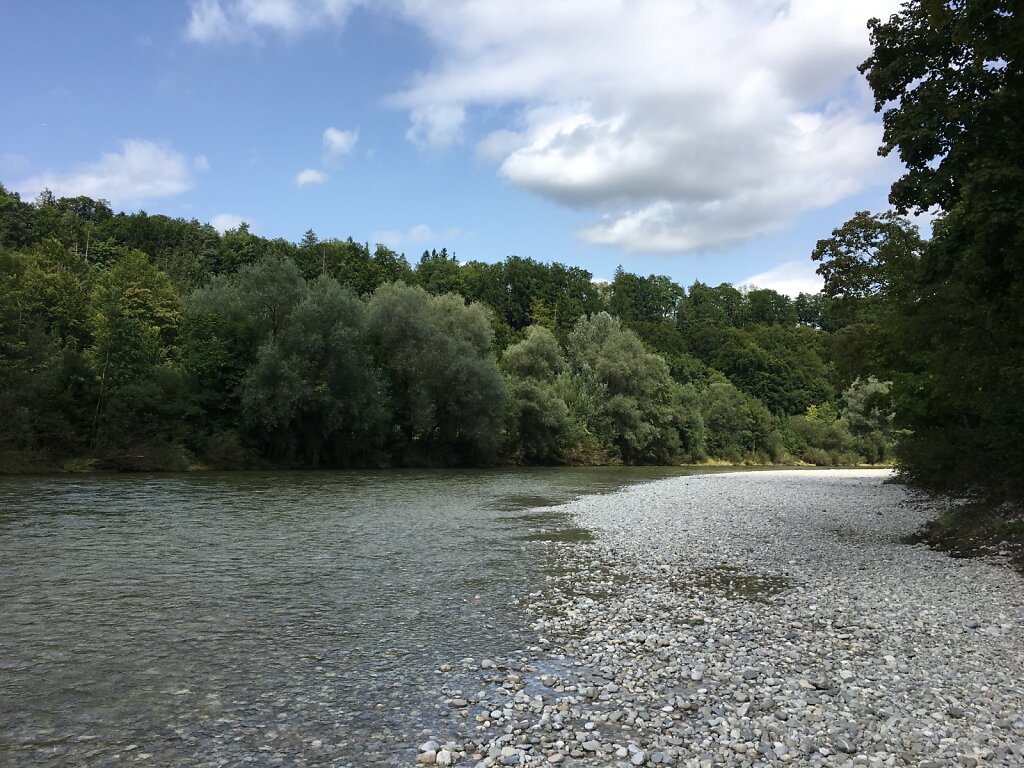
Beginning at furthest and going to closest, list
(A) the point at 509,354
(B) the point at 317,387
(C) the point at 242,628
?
(A) the point at 509,354
(B) the point at 317,387
(C) the point at 242,628

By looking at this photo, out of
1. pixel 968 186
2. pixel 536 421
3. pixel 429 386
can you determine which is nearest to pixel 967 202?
pixel 968 186

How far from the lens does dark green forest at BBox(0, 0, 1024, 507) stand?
1324 centimetres

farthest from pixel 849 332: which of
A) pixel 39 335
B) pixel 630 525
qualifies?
pixel 39 335

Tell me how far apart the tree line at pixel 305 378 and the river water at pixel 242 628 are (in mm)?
20168

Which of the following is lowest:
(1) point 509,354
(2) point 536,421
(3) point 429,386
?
(2) point 536,421

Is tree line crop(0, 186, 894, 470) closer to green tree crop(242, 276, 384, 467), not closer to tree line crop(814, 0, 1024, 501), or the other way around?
green tree crop(242, 276, 384, 467)

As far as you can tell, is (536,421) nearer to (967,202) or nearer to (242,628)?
(967,202)

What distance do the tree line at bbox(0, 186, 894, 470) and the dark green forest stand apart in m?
0.18

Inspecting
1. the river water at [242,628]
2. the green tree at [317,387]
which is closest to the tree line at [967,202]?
the river water at [242,628]

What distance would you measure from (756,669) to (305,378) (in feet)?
134

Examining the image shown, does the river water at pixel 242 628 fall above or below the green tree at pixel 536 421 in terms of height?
below

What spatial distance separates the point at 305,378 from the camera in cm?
4450

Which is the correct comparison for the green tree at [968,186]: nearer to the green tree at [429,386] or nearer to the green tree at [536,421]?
the green tree at [429,386]

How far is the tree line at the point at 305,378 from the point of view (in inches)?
1519
